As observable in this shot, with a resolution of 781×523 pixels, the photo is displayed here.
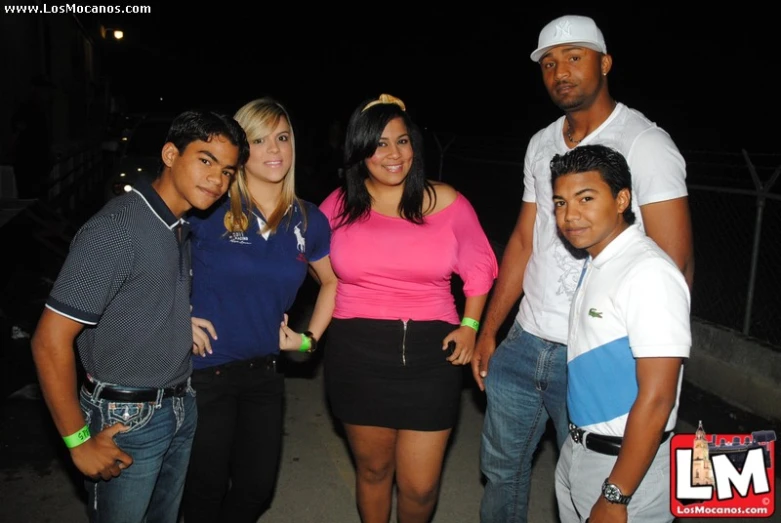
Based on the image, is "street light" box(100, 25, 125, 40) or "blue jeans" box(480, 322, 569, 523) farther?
"street light" box(100, 25, 125, 40)

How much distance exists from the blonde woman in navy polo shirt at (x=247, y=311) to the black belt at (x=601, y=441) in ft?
4.91

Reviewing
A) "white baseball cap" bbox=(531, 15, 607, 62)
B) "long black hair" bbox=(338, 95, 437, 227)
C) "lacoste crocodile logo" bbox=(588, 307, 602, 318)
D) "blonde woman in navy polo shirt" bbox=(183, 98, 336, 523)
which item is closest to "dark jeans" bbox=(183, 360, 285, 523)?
"blonde woman in navy polo shirt" bbox=(183, 98, 336, 523)

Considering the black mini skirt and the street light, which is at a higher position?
the street light

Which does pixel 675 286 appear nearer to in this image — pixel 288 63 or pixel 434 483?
pixel 434 483

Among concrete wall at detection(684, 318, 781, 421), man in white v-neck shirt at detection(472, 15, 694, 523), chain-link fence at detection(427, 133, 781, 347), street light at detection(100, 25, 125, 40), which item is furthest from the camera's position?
street light at detection(100, 25, 125, 40)

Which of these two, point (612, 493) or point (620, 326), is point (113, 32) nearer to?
point (620, 326)

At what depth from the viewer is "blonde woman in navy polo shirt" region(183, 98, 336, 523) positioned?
313 cm

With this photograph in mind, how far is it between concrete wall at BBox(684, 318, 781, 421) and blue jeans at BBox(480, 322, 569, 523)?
3.19 meters

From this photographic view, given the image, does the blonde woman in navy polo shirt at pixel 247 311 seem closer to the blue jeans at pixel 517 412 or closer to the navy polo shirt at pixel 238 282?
the navy polo shirt at pixel 238 282

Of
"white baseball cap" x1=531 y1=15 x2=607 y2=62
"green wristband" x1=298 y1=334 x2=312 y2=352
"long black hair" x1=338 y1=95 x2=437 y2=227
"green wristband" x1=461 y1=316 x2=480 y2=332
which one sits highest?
"white baseball cap" x1=531 y1=15 x2=607 y2=62

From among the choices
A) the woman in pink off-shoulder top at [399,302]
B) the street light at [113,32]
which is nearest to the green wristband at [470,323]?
the woman in pink off-shoulder top at [399,302]

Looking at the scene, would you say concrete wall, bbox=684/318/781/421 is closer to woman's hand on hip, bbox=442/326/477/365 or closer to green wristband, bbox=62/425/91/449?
woman's hand on hip, bbox=442/326/477/365

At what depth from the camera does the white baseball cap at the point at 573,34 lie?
295 centimetres

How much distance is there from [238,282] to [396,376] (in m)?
0.90
